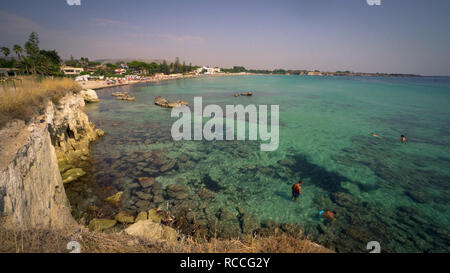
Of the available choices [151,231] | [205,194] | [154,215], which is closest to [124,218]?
[154,215]

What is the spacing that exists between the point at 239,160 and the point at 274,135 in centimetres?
735

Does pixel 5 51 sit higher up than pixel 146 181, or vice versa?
pixel 5 51

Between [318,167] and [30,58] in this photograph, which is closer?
[318,167]

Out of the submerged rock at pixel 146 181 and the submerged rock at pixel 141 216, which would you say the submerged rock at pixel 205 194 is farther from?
the submerged rock at pixel 146 181

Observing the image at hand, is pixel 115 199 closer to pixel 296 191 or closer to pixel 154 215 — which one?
pixel 154 215

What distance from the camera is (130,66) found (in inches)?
4368

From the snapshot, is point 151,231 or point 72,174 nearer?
point 151,231

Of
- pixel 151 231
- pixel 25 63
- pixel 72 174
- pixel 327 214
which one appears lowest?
pixel 327 214

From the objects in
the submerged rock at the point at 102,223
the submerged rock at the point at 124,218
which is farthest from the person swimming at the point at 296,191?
the submerged rock at the point at 102,223

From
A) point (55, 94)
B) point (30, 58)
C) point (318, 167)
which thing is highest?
point (30, 58)

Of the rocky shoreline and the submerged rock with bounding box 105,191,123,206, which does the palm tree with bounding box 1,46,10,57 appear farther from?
the submerged rock with bounding box 105,191,123,206

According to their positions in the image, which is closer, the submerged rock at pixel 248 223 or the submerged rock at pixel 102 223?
the submerged rock at pixel 102 223
